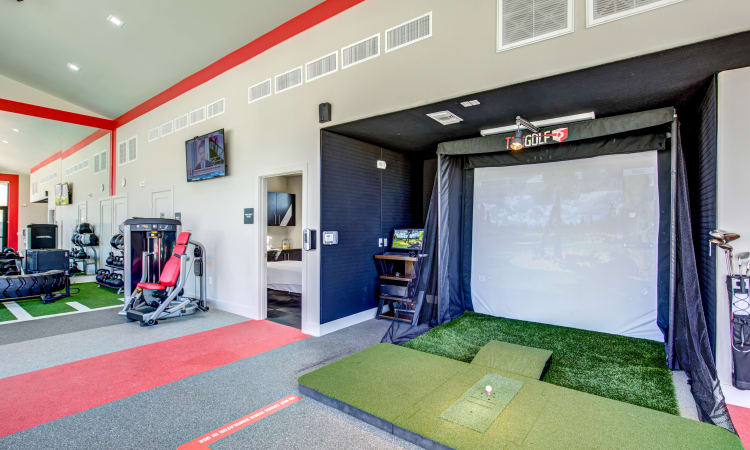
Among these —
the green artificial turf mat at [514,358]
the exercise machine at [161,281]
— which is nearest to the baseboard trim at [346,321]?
the green artificial turf mat at [514,358]

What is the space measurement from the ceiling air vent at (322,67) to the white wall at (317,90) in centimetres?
8

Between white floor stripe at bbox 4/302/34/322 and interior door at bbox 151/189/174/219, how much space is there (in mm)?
2536

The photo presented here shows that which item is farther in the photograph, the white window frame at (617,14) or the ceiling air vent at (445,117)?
the ceiling air vent at (445,117)

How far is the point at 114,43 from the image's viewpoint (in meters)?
6.23

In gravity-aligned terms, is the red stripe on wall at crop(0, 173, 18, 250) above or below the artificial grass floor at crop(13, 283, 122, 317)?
above

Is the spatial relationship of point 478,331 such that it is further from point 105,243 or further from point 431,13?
point 105,243

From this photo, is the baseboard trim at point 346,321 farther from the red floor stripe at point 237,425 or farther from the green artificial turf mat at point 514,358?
the green artificial turf mat at point 514,358

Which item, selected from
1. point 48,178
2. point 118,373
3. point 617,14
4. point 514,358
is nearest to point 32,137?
point 48,178

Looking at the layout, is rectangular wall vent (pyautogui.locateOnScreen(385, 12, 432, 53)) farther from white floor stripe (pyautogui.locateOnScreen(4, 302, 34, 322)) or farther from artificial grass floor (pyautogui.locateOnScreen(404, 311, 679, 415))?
white floor stripe (pyautogui.locateOnScreen(4, 302, 34, 322))

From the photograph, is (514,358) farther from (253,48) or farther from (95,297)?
(95,297)

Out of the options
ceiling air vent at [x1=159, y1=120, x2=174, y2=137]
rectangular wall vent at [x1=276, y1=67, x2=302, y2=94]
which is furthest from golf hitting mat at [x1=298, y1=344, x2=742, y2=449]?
ceiling air vent at [x1=159, y1=120, x2=174, y2=137]

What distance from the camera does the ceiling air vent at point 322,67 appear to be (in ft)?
14.4

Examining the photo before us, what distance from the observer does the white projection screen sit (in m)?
4.23

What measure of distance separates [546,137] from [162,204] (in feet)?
23.5
